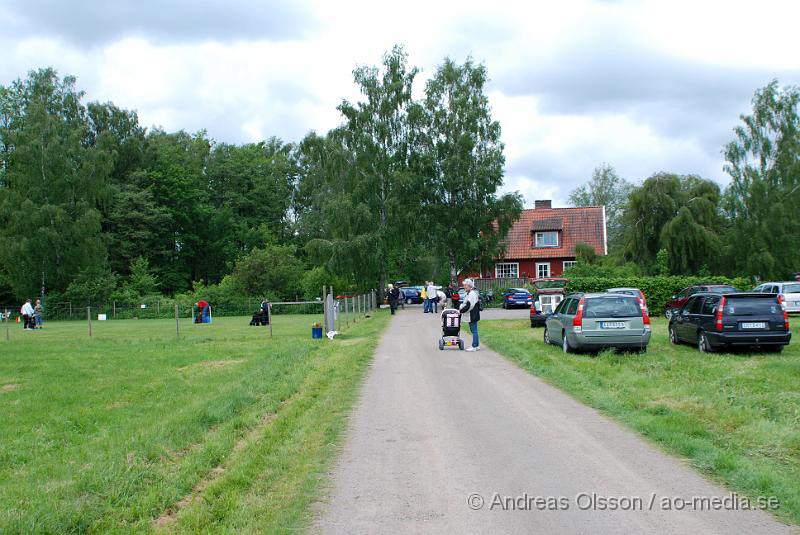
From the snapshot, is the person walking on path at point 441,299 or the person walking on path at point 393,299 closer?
the person walking on path at point 441,299

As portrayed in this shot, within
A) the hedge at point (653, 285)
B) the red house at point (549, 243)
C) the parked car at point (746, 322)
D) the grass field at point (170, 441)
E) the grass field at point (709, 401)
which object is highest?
the red house at point (549, 243)

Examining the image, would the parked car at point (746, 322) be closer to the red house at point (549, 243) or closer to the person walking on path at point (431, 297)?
the person walking on path at point (431, 297)

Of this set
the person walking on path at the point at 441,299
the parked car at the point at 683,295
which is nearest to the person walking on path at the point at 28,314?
the person walking on path at the point at 441,299

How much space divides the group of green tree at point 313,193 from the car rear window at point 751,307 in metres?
31.6

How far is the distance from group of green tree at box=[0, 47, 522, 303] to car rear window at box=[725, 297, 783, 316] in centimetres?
3162

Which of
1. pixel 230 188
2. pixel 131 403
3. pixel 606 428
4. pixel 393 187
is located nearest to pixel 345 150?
pixel 393 187

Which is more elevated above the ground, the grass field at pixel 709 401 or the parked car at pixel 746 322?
the parked car at pixel 746 322

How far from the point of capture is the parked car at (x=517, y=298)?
4356 centimetres

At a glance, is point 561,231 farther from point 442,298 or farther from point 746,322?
point 746,322

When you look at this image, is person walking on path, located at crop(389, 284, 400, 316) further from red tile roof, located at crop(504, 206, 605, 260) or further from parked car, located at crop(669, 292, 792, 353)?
parked car, located at crop(669, 292, 792, 353)

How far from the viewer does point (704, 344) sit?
16.4 meters

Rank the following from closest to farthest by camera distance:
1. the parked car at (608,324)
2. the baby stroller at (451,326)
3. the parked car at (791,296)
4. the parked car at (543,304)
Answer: the parked car at (608,324) < the baby stroller at (451,326) < the parked car at (543,304) < the parked car at (791,296)

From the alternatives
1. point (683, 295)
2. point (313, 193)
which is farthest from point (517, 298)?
point (313, 193)

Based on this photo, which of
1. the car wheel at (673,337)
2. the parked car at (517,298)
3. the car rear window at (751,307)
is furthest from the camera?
the parked car at (517,298)
